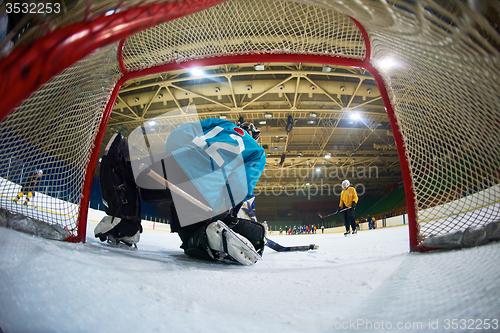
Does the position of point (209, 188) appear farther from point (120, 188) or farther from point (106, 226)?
point (106, 226)

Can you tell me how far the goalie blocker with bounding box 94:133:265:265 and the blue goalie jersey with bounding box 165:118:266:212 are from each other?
0.11m

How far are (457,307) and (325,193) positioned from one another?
21.4 meters

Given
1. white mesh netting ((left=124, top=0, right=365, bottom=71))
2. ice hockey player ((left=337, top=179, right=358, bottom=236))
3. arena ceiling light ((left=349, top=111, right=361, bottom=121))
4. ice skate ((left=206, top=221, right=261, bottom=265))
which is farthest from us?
arena ceiling light ((left=349, top=111, right=361, bottom=121))

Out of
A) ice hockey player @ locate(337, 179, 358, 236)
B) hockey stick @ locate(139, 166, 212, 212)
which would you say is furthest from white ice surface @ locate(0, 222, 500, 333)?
ice hockey player @ locate(337, 179, 358, 236)

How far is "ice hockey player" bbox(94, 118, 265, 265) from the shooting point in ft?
3.74

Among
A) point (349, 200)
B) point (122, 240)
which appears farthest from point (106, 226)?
point (349, 200)

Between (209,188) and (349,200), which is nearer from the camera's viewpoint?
(209,188)

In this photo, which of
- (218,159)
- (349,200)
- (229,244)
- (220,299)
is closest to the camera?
(220,299)

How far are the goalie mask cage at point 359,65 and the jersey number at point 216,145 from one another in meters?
0.55

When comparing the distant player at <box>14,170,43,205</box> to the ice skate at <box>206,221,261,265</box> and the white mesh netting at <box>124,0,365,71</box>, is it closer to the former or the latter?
the white mesh netting at <box>124,0,365,71</box>

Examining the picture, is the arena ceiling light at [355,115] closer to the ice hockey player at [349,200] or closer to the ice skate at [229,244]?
the ice hockey player at [349,200]

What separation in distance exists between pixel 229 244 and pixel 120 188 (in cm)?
72

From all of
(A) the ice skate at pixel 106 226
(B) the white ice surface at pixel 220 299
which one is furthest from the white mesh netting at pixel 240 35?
(B) the white ice surface at pixel 220 299

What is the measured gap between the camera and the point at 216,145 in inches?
47.5
